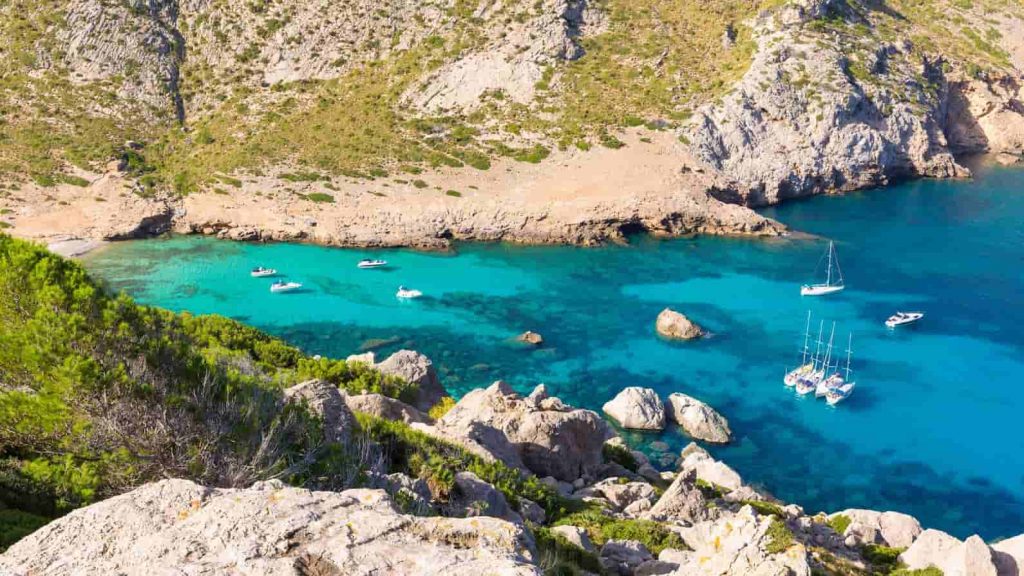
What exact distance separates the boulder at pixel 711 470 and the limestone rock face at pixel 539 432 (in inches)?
162

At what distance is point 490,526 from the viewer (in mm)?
8078

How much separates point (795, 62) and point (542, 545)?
81.3m

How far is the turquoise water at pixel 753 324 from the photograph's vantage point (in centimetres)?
3409

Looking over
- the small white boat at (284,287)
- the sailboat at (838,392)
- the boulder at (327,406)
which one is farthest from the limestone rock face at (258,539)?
the small white boat at (284,287)

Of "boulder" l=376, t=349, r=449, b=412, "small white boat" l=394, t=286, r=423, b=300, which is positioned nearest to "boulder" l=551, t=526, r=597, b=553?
"boulder" l=376, t=349, r=449, b=412

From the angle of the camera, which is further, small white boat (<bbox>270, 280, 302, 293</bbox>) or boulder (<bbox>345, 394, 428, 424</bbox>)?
small white boat (<bbox>270, 280, 302, 293</bbox>)

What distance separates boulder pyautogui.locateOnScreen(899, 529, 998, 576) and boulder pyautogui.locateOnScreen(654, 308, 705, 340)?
28.4m

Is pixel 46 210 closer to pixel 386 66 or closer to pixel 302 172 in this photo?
pixel 302 172

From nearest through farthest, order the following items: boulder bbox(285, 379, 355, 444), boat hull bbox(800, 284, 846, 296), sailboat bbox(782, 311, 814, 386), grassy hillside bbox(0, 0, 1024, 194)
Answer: boulder bbox(285, 379, 355, 444) < sailboat bbox(782, 311, 814, 386) < boat hull bbox(800, 284, 846, 296) < grassy hillside bbox(0, 0, 1024, 194)

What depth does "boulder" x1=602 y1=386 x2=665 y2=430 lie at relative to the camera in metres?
36.5

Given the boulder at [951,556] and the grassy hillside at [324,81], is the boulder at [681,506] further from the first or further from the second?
the grassy hillside at [324,81]

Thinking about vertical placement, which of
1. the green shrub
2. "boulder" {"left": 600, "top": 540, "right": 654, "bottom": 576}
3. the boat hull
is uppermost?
"boulder" {"left": 600, "top": 540, "right": 654, "bottom": 576}

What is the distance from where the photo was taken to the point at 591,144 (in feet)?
242

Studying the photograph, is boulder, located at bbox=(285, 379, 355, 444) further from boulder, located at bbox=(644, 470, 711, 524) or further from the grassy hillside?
the grassy hillside
